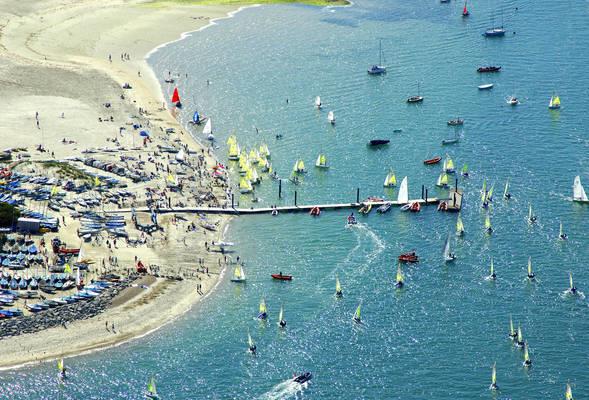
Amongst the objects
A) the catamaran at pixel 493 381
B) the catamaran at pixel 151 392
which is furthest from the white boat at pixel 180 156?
the catamaran at pixel 493 381

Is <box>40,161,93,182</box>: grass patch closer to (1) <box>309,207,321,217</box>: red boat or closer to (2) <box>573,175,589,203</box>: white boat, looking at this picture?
(1) <box>309,207,321,217</box>: red boat

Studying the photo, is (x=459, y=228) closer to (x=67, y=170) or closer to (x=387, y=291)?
(x=387, y=291)

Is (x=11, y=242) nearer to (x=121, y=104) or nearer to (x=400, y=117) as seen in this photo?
(x=121, y=104)

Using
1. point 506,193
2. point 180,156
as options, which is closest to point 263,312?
point 506,193

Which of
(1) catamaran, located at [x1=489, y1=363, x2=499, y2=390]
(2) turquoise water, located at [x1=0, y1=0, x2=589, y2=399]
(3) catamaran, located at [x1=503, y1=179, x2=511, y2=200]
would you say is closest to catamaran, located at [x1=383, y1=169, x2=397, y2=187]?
(2) turquoise water, located at [x1=0, y1=0, x2=589, y2=399]

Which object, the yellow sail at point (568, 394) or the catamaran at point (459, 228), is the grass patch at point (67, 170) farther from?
the yellow sail at point (568, 394)

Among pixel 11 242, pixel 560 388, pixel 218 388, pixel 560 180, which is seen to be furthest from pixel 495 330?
pixel 11 242
